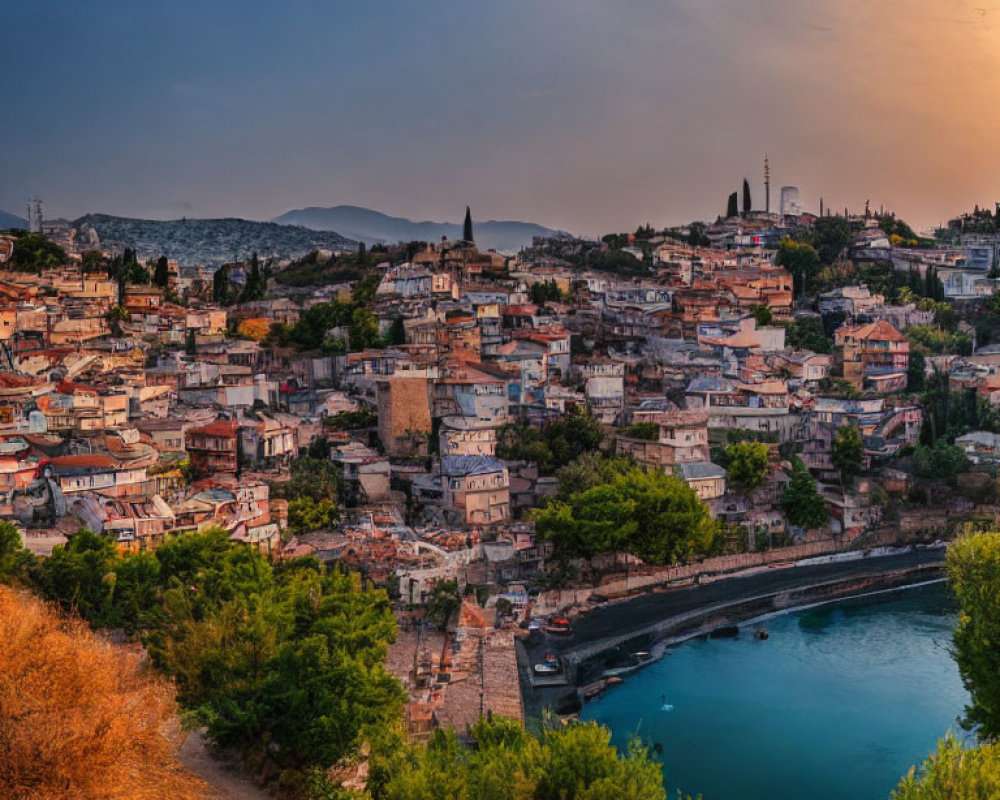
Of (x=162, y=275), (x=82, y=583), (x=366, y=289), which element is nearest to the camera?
(x=82, y=583)

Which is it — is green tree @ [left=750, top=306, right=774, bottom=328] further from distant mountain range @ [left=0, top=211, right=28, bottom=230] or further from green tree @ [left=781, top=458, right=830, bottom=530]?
distant mountain range @ [left=0, top=211, right=28, bottom=230]

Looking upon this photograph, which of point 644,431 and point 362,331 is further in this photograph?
point 362,331

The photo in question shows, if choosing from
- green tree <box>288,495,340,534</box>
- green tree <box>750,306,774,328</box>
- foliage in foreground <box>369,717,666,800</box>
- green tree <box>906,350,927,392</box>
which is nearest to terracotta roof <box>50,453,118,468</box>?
green tree <box>288,495,340,534</box>

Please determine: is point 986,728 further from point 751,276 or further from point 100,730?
point 751,276

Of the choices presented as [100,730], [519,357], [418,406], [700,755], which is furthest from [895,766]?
[519,357]

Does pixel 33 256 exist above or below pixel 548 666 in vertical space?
above

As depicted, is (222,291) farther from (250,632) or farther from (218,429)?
(250,632)

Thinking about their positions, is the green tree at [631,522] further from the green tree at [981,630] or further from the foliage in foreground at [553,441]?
the green tree at [981,630]

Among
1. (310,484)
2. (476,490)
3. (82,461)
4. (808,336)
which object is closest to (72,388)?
(82,461)

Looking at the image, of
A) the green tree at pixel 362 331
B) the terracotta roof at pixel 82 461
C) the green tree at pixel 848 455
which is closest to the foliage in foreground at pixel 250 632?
the terracotta roof at pixel 82 461
